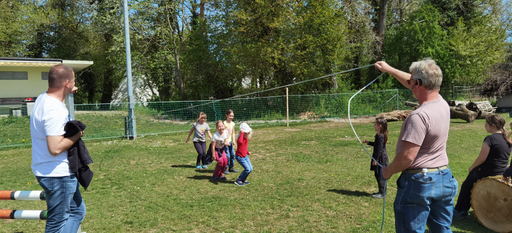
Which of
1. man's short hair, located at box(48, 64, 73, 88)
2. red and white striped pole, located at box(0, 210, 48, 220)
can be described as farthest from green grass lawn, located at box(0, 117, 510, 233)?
man's short hair, located at box(48, 64, 73, 88)

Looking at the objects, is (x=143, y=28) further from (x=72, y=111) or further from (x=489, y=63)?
(x=489, y=63)

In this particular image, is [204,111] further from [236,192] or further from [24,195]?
[24,195]

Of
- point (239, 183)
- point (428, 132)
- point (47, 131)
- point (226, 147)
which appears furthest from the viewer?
point (226, 147)

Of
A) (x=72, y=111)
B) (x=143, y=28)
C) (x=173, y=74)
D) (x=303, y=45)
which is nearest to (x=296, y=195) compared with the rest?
(x=72, y=111)

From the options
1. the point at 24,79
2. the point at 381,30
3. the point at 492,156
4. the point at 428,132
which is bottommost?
the point at 492,156

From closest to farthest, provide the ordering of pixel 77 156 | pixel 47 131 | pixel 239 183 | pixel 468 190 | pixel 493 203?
pixel 47 131, pixel 77 156, pixel 493 203, pixel 468 190, pixel 239 183

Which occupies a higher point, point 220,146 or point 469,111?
point 469,111

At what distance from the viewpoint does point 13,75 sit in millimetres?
20422

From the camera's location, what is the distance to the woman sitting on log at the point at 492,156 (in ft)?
15.7

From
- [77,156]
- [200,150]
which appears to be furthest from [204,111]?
[77,156]

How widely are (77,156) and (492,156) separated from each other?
5.18m

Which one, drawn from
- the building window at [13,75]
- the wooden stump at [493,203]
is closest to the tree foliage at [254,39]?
the building window at [13,75]

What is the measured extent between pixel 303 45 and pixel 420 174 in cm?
1910

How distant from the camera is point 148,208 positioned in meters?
5.83
